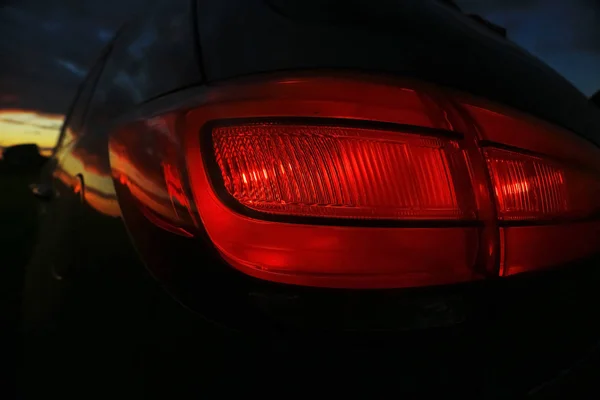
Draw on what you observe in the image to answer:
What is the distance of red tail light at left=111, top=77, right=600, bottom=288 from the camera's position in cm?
91

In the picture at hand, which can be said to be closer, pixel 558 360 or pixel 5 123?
pixel 558 360

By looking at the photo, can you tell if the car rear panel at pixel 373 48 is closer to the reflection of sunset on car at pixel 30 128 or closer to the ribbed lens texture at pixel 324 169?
the ribbed lens texture at pixel 324 169

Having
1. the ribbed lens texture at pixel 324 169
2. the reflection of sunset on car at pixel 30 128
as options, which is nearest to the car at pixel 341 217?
the ribbed lens texture at pixel 324 169

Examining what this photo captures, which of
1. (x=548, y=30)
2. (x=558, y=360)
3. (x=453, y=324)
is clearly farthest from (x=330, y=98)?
(x=548, y=30)

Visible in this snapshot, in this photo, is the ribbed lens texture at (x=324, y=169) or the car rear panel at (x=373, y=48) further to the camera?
the car rear panel at (x=373, y=48)

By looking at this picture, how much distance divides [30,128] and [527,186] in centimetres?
159

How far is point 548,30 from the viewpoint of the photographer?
5.46 ft

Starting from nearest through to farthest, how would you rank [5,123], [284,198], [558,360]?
[284,198] < [558,360] < [5,123]

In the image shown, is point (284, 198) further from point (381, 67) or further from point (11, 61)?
point (11, 61)

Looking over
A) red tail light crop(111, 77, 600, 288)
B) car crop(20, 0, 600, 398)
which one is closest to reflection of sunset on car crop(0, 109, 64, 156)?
car crop(20, 0, 600, 398)

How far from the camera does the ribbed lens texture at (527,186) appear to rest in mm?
996

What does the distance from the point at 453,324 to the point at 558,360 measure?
277 millimetres

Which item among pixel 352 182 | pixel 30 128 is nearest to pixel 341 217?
pixel 352 182

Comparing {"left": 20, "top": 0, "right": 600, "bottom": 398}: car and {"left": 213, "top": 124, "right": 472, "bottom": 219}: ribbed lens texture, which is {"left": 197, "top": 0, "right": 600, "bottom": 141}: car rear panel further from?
{"left": 213, "top": 124, "right": 472, "bottom": 219}: ribbed lens texture
